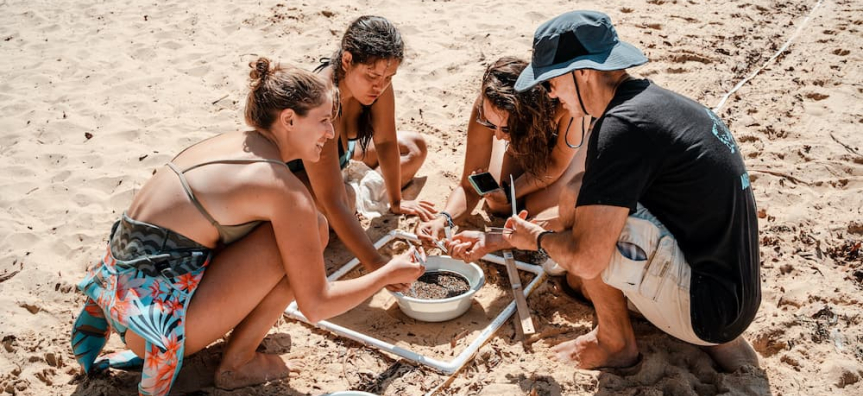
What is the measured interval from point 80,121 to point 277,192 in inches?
118

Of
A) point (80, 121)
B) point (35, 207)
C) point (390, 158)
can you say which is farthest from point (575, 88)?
point (80, 121)

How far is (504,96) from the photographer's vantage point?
3.10 metres

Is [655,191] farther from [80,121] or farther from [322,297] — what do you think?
[80,121]

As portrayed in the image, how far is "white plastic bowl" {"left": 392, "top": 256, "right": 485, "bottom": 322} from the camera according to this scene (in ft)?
9.53

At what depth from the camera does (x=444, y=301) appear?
2.88 meters

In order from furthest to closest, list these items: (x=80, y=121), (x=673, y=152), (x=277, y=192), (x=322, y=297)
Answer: (x=80, y=121)
(x=322, y=297)
(x=277, y=192)
(x=673, y=152)

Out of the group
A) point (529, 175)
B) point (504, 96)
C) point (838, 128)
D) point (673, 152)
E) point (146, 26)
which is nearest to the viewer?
point (673, 152)

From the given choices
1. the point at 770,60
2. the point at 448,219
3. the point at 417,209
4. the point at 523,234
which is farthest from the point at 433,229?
the point at 770,60

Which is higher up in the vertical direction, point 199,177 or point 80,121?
point 199,177

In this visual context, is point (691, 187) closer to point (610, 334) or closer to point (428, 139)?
point (610, 334)

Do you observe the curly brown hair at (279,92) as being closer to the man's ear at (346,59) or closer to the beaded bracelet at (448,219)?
the man's ear at (346,59)

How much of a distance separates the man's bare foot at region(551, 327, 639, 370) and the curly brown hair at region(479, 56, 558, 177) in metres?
0.99

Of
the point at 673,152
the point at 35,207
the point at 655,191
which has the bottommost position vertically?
the point at 35,207

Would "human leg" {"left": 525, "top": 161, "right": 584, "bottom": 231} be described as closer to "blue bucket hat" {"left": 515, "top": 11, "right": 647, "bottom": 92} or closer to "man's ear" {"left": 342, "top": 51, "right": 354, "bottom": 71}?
"blue bucket hat" {"left": 515, "top": 11, "right": 647, "bottom": 92}
